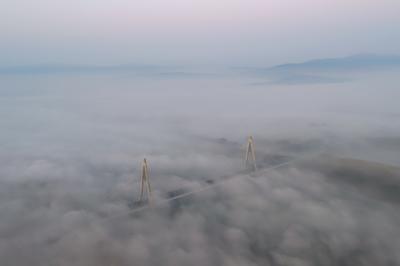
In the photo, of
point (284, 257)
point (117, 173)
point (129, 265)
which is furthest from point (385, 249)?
point (117, 173)

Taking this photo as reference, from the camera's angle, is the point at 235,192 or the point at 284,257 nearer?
the point at 284,257

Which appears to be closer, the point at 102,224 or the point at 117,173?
the point at 102,224

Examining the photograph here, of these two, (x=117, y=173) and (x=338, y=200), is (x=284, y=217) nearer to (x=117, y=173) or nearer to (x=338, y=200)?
(x=338, y=200)

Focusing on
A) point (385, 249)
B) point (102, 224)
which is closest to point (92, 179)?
point (102, 224)

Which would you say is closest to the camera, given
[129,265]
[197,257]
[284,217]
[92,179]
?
[129,265]

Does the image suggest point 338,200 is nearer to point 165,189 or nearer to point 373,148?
point 165,189

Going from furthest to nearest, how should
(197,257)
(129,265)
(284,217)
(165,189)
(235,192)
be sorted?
(165,189)
(235,192)
(284,217)
(197,257)
(129,265)

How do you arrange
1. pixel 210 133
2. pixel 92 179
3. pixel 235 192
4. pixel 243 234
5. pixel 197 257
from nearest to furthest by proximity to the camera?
pixel 197 257
pixel 243 234
pixel 235 192
pixel 92 179
pixel 210 133

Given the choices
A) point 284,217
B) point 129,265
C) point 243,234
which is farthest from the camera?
point 284,217
